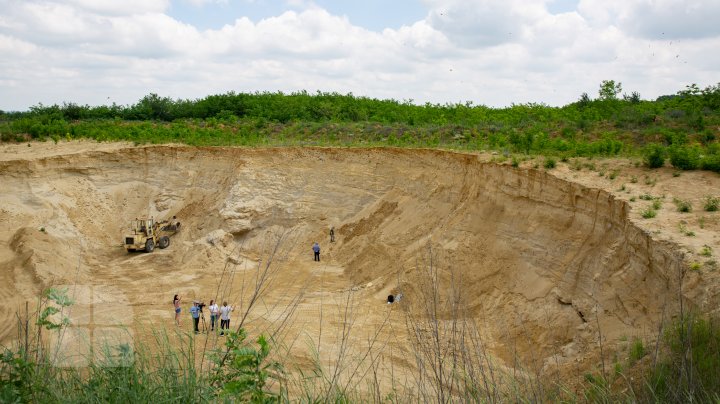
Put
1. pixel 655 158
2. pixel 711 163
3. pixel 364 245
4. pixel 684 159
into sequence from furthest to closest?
pixel 364 245 < pixel 655 158 < pixel 684 159 < pixel 711 163

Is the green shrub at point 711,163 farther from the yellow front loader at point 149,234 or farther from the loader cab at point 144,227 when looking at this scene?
the loader cab at point 144,227

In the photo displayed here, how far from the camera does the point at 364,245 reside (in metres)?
28.6

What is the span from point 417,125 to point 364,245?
17503mm

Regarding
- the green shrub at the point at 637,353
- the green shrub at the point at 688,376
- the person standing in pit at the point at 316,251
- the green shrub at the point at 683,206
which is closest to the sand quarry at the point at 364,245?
the green shrub at the point at 683,206

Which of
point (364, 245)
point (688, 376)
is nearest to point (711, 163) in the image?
point (364, 245)

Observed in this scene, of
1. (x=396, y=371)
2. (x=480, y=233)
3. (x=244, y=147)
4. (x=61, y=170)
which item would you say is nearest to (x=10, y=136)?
(x=61, y=170)

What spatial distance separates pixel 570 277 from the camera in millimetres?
18109

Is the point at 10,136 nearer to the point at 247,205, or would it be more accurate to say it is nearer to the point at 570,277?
the point at 247,205

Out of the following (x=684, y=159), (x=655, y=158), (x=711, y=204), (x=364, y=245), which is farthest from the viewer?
(x=364, y=245)

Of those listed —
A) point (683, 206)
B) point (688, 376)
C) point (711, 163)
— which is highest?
point (711, 163)

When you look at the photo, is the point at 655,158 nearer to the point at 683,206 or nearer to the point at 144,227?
the point at 683,206

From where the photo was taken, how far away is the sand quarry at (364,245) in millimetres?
Answer: 15227

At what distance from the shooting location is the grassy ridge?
26.8m

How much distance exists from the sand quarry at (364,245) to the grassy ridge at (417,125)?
96.0 inches
